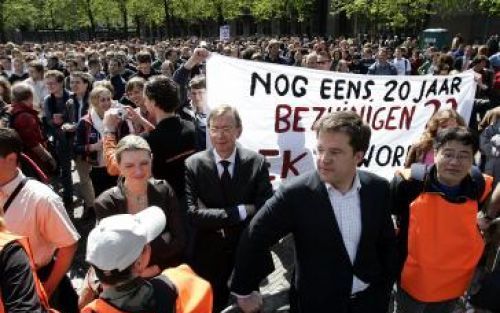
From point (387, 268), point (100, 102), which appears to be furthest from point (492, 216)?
point (100, 102)

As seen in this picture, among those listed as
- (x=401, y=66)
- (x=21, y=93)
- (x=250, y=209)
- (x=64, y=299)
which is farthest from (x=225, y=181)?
(x=401, y=66)

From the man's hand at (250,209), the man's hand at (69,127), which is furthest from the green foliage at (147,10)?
the man's hand at (250,209)

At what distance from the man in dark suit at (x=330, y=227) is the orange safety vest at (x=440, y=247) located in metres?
0.36

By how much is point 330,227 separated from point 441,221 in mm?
803

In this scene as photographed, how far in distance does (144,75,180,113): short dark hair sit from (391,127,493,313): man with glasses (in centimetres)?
170

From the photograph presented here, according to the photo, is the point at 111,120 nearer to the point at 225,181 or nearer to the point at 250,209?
the point at 225,181

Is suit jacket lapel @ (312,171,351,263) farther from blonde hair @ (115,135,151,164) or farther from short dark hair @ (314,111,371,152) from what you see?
blonde hair @ (115,135,151,164)

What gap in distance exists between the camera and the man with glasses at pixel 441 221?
2.83m

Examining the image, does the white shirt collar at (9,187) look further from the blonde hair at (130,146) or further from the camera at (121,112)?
the camera at (121,112)

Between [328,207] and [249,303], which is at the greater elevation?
[328,207]

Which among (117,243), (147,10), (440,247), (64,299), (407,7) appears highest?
(147,10)

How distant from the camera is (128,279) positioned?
178 centimetres

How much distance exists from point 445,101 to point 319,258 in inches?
130

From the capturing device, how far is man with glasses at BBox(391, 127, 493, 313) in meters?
2.83
